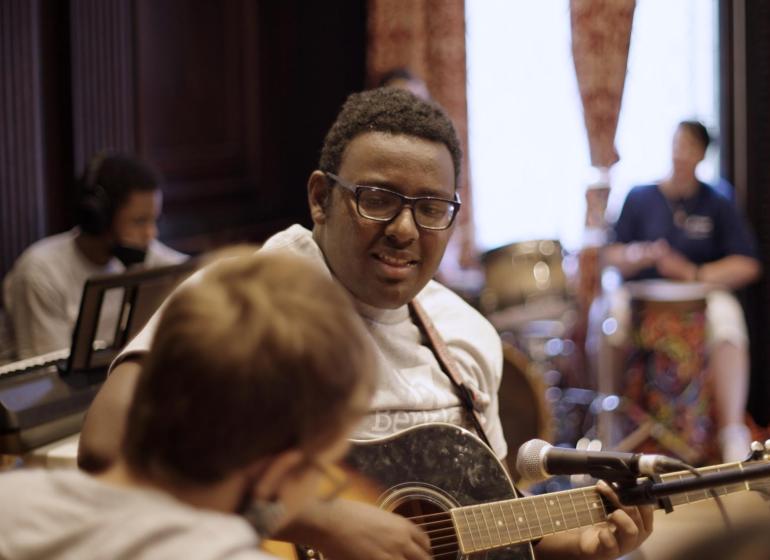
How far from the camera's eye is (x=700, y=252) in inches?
217

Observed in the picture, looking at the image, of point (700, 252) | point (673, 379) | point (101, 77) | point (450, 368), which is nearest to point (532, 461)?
point (450, 368)

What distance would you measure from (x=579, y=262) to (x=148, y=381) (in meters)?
5.21

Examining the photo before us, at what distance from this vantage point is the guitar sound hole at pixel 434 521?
5.99 feet

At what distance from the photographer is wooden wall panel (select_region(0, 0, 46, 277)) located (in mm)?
4117

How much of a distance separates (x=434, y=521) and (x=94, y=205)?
2.40 meters

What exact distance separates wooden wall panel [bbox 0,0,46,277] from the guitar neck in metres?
2.91

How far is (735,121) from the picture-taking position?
590 centimetres

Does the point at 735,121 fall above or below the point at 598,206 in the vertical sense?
above

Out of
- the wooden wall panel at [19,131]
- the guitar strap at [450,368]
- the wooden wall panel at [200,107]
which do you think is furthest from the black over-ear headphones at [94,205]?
the guitar strap at [450,368]

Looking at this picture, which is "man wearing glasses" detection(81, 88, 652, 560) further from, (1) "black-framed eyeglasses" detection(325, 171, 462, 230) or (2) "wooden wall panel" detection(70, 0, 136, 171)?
(2) "wooden wall panel" detection(70, 0, 136, 171)

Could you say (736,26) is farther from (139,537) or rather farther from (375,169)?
(139,537)

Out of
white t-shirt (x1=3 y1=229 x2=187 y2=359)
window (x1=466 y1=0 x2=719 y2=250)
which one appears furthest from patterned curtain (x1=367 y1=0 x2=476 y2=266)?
white t-shirt (x1=3 y1=229 x2=187 y2=359)

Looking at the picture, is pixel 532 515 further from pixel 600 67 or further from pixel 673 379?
pixel 600 67

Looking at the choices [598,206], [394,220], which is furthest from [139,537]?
[598,206]
